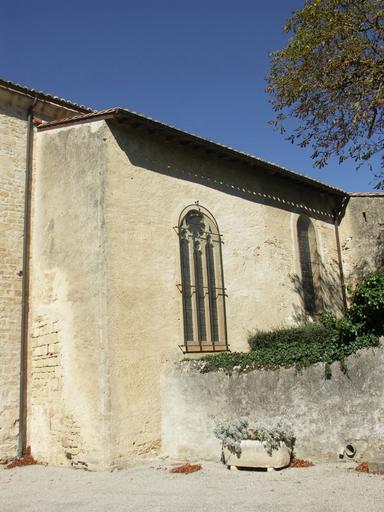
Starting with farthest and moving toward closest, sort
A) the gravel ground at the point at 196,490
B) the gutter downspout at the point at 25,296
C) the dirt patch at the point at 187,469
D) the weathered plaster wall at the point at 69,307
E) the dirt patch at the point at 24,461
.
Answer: the gutter downspout at the point at 25,296, the dirt patch at the point at 24,461, the weathered plaster wall at the point at 69,307, the dirt patch at the point at 187,469, the gravel ground at the point at 196,490

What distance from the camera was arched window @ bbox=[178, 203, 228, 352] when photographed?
11742mm

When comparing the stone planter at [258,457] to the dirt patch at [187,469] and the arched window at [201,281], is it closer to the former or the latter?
the dirt patch at [187,469]

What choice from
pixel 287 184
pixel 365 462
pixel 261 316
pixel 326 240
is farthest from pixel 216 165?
pixel 365 462

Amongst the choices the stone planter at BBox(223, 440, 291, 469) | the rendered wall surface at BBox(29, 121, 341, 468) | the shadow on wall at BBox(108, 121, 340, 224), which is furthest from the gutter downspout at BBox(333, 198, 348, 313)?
the stone planter at BBox(223, 440, 291, 469)

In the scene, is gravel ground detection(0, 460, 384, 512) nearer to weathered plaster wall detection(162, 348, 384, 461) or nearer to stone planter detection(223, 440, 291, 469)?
stone planter detection(223, 440, 291, 469)

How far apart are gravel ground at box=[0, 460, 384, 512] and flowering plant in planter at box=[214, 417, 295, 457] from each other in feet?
1.43

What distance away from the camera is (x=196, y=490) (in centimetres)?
801

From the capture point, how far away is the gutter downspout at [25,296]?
1112cm

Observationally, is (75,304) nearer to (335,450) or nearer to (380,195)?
(335,450)

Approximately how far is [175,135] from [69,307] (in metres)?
4.52

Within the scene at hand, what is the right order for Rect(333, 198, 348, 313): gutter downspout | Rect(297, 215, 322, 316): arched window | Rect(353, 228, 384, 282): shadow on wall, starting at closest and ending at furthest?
Rect(297, 215, 322, 316): arched window
Rect(333, 198, 348, 313): gutter downspout
Rect(353, 228, 384, 282): shadow on wall

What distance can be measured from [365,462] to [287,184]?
341 inches

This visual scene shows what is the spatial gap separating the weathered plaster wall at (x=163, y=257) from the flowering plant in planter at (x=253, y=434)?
1.63m

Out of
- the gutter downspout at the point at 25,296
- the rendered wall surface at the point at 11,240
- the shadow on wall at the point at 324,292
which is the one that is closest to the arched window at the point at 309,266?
the shadow on wall at the point at 324,292
